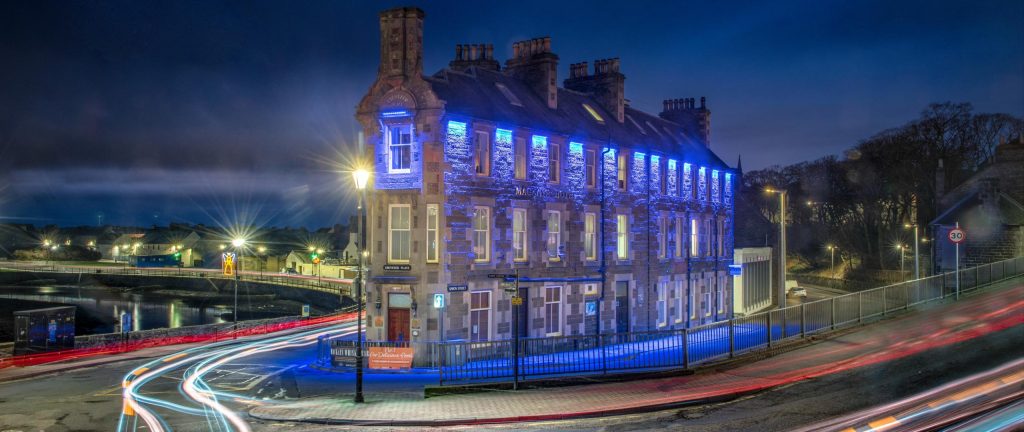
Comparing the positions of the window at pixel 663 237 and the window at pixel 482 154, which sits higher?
the window at pixel 482 154

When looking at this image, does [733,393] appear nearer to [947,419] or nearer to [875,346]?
[947,419]

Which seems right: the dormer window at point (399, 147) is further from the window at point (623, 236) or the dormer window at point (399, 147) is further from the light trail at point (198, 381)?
Result: the window at point (623, 236)

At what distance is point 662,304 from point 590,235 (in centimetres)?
817

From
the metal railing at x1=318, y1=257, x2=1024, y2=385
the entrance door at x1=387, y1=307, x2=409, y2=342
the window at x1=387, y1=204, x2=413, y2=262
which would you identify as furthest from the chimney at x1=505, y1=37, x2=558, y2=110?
the entrance door at x1=387, y1=307, x2=409, y2=342

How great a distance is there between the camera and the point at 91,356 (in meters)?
33.3

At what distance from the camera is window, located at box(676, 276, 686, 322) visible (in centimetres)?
4238

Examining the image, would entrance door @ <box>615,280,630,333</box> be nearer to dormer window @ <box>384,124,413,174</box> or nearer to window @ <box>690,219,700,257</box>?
window @ <box>690,219,700,257</box>

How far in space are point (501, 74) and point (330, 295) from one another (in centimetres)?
5989

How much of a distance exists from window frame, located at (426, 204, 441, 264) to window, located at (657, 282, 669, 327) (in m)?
16.4

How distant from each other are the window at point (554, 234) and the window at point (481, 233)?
4.02m

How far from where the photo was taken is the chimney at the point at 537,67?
36.3 metres

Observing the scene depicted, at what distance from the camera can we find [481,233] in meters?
30.4

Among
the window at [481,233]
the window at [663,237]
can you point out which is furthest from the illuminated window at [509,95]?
the window at [663,237]

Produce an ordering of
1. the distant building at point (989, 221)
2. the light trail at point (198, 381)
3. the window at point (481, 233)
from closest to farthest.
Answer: the light trail at point (198, 381), the window at point (481, 233), the distant building at point (989, 221)
